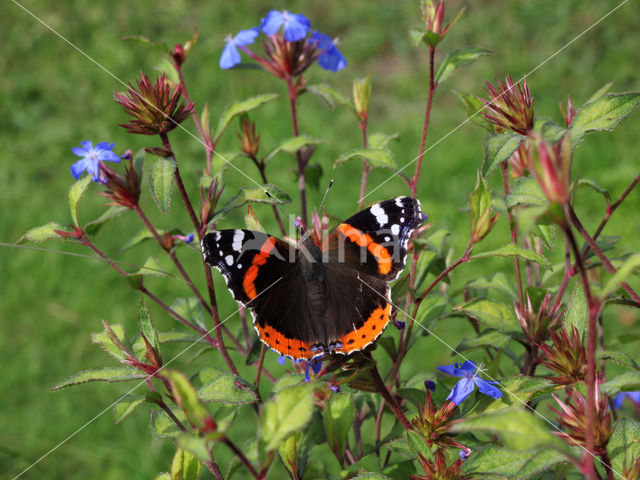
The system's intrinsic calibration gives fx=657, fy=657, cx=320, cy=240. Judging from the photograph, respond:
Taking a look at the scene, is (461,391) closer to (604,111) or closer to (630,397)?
(604,111)

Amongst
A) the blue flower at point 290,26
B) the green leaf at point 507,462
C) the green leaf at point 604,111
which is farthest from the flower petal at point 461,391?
the blue flower at point 290,26

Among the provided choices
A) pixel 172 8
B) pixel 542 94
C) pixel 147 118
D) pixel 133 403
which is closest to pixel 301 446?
pixel 133 403

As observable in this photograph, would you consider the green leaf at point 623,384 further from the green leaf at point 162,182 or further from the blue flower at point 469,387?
the green leaf at point 162,182

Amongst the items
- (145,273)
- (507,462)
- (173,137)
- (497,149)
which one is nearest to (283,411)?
(507,462)

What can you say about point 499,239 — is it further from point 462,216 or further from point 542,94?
point 542,94

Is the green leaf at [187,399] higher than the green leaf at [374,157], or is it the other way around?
the green leaf at [374,157]

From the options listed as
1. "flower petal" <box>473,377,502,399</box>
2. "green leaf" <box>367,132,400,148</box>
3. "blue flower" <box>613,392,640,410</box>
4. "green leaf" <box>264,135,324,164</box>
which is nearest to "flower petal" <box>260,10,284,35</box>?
"green leaf" <box>264,135,324,164</box>
